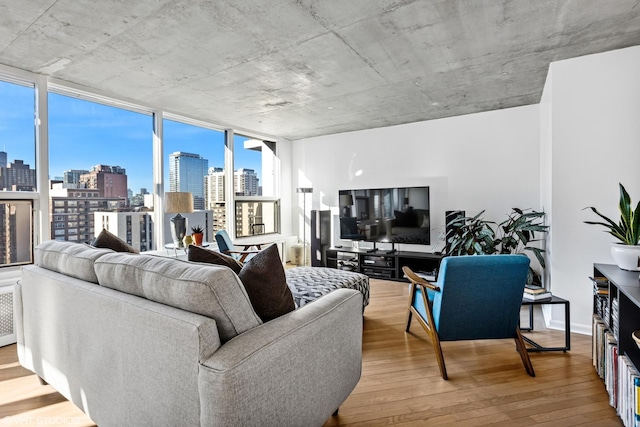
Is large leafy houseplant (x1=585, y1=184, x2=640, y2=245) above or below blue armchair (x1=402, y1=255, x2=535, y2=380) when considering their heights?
above

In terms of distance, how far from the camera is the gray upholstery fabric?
1147mm

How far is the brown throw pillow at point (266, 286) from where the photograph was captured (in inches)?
57.5

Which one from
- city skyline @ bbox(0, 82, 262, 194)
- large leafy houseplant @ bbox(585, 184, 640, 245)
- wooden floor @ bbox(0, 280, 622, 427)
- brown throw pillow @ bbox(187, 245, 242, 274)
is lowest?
wooden floor @ bbox(0, 280, 622, 427)

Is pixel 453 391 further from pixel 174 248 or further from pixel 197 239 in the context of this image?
pixel 174 248

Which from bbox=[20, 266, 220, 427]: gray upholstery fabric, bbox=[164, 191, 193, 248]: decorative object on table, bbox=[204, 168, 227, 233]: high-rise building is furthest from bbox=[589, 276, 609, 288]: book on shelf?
bbox=[204, 168, 227, 233]: high-rise building

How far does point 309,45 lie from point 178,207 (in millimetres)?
2356

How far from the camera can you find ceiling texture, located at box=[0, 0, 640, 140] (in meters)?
2.24

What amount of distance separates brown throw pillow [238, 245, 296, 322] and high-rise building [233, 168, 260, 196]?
431cm

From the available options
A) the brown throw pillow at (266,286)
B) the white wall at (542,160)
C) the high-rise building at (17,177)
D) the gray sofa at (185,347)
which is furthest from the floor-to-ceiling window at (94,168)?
the brown throw pillow at (266,286)

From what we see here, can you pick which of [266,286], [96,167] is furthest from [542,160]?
[96,167]

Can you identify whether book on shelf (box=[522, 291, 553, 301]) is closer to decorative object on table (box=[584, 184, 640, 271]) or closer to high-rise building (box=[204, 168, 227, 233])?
decorative object on table (box=[584, 184, 640, 271])

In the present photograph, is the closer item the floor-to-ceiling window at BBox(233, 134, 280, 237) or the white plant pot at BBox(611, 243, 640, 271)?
the white plant pot at BBox(611, 243, 640, 271)

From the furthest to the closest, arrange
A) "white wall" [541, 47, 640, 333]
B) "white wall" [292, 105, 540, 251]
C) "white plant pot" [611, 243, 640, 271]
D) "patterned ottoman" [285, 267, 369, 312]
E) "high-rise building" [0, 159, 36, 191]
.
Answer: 1. "white wall" [292, 105, 540, 251]
2. "high-rise building" [0, 159, 36, 191]
3. "white wall" [541, 47, 640, 333]
4. "patterned ottoman" [285, 267, 369, 312]
5. "white plant pot" [611, 243, 640, 271]

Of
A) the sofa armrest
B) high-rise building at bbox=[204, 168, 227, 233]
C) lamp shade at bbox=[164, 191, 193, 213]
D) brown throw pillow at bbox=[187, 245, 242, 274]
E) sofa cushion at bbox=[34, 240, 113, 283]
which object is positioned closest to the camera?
the sofa armrest
